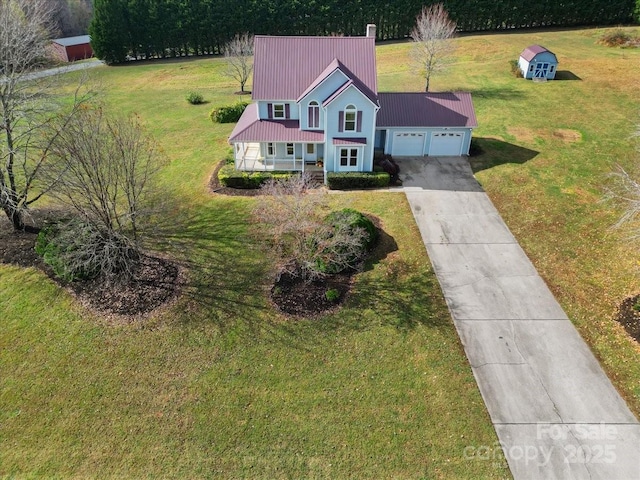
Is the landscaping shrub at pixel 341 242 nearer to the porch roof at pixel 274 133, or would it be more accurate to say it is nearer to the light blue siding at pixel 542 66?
the porch roof at pixel 274 133

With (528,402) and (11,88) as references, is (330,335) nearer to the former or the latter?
(528,402)

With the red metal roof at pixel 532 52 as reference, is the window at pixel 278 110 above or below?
below

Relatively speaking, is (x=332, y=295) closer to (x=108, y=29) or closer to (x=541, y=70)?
(x=541, y=70)

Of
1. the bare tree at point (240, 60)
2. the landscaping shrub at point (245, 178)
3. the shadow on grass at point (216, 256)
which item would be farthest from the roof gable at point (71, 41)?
the shadow on grass at point (216, 256)

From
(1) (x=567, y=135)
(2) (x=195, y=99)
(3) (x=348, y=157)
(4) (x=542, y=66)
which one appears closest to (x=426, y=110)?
(3) (x=348, y=157)

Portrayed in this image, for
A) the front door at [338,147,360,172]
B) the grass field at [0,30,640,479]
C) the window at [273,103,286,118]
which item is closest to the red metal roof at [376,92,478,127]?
the front door at [338,147,360,172]

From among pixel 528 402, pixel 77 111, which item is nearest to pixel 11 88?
pixel 77 111

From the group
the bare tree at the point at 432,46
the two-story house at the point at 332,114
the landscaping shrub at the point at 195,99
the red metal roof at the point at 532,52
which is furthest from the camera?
the landscaping shrub at the point at 195,99

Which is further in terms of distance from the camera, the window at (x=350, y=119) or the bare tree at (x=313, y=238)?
the window at (x=350, y=119)
